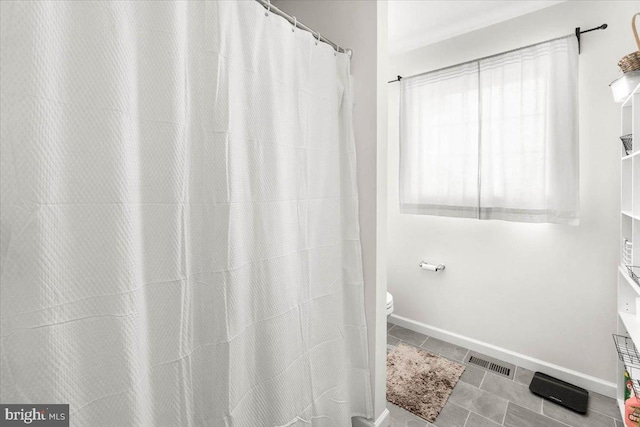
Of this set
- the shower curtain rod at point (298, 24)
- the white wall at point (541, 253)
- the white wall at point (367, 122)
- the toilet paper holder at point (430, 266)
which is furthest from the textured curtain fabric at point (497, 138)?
the shower curtain rod at point (298, 24)

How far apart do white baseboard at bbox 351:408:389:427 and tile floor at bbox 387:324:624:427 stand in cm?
11

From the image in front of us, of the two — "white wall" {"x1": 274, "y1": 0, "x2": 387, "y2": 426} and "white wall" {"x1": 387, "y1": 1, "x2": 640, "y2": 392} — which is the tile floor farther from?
"white wall" {"x1": 274, "y1": 0, "x2": 387, "y2": 426}

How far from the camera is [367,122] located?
4.78 feet

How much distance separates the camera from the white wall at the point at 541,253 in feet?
5.97

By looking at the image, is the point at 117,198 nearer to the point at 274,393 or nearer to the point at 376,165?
the point at 274,393

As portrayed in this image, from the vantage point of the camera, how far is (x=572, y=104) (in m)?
1.85

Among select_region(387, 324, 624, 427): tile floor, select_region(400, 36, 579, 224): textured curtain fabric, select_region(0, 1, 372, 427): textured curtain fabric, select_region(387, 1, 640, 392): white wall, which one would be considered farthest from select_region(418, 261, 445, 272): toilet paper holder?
select_region(0, 1, 372, 427): textured curtain fabric

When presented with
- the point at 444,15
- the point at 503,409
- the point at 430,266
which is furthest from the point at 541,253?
the point at 444,15

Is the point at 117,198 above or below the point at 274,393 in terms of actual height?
above

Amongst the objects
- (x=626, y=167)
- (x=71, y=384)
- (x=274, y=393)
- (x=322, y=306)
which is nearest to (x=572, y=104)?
(x=626, y=167)

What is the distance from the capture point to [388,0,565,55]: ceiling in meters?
2.07

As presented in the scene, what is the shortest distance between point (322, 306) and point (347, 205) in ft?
1.60

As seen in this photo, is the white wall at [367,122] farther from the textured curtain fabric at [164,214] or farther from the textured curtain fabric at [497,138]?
the textured curtain fabric at [497,138]

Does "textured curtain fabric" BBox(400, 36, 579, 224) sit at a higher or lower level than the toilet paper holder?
higher
